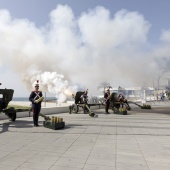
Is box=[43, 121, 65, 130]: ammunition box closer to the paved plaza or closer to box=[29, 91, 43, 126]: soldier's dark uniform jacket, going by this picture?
box=[29, 91, 43, 126]: soldier's dark uniform jacket

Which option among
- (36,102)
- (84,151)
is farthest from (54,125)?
Result: (84,151)

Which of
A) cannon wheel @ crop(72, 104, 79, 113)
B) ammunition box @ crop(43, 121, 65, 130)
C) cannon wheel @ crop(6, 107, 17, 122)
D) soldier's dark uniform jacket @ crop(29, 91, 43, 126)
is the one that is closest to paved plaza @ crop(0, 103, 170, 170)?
ammunition box @ crop(43, 121, 65, 130)

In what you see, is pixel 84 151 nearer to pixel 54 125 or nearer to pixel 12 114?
pixel 54 125

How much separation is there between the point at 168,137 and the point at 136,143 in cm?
177

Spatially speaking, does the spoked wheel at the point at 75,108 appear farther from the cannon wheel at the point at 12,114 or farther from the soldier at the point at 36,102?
the soldier at the point at 36,102

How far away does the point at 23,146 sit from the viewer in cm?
730

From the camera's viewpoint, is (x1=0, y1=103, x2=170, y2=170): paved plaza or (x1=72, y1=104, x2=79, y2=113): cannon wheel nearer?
(x1=0, y1=103, x2=170, y2=170): paved plaza

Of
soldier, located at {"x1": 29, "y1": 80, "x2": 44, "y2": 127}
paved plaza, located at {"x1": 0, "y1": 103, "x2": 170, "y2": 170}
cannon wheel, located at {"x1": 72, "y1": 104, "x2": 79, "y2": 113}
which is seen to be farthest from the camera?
cannon wheel, located at {"x1": 72, "y1": 104, "x2": 79, "y2": 113}

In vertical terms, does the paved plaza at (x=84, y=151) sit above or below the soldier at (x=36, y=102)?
below

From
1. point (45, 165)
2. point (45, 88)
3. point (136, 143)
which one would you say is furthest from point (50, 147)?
point (45, 88)

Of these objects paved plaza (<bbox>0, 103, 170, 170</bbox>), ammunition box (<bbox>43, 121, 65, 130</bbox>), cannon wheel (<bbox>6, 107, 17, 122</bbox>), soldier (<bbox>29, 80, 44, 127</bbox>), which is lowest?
paved plaza (<bbox>0, 103, 170, 170</bbox>)

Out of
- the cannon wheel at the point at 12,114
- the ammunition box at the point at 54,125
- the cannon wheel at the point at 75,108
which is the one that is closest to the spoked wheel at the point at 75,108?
the cannon wheel at the point at 75,108

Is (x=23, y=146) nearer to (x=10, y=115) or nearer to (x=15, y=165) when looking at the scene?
(x=15, y=165)

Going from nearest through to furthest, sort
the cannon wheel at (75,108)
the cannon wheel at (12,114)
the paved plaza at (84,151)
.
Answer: the paved plaza at (84,151)
the cannon wheel at (12,114)
the cannon wheel at (75,108)
